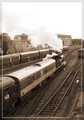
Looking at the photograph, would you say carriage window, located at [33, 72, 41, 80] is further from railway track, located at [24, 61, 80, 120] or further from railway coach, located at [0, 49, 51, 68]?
railway coach, located at [0, 49, 51, 68]

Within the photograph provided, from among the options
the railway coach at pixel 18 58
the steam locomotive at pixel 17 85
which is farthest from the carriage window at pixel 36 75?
the railway coach at pixel 18 58

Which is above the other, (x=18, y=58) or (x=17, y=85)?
(x=18, y=58)

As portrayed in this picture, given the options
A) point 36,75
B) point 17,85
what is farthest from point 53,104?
point 36,75

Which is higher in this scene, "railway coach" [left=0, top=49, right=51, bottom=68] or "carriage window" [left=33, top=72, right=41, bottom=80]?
"railway coach" [left=0, top=49, right=51, bottom=68]

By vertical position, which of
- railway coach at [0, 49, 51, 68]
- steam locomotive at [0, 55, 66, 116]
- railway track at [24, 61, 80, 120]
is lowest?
railway track at [24, 61, 80, 120]

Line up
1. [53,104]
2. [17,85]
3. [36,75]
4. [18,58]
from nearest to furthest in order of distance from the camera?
[17,85]
[53,104]
[36,75]
[18,58]

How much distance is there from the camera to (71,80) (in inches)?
1241

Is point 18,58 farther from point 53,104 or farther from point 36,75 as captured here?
point 53,104

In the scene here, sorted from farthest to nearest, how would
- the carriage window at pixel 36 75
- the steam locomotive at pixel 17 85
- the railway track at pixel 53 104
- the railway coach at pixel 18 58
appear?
the railway coach at pixel 18 58 → the carriage window at pixel 36 75 → the railway track at pixel 53 104 → the steam locomotive at pixel 17 85

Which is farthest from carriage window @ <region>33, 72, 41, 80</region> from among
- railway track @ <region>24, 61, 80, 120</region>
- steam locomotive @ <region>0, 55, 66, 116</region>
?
railway track @ <region>24, 61, 80, 120</region>

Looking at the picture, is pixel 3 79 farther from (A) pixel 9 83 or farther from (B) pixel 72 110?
(B) pixel 72 110

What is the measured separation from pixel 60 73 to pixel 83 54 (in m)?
20.0

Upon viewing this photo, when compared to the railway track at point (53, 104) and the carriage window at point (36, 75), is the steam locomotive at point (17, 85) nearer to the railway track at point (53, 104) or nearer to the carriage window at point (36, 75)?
the carriage window at point (36, 75)

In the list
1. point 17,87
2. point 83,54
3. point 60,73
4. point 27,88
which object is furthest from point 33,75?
point 83,54
